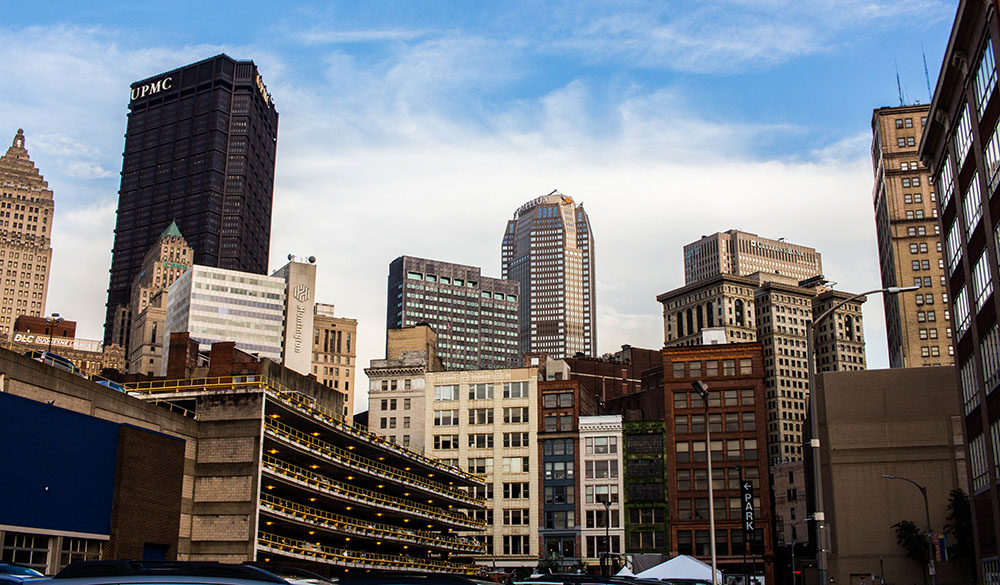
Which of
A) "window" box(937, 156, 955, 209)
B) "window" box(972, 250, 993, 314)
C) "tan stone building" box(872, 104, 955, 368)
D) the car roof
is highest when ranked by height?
"tan stone building" box(872, 104, 955, 368)

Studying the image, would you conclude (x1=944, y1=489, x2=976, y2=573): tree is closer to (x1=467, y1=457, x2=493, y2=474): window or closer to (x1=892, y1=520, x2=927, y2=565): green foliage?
(x1=892, y1=520, x2=927, y2=565): green foliage

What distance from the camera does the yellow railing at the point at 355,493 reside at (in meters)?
65.8

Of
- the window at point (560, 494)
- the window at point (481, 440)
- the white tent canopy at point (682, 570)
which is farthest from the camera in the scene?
the window at point (481, 440)

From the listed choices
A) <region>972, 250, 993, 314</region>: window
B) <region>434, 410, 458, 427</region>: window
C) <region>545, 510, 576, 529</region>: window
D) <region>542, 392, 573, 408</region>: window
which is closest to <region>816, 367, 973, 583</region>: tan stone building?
<region>545, 510, 576, 529</region>: window

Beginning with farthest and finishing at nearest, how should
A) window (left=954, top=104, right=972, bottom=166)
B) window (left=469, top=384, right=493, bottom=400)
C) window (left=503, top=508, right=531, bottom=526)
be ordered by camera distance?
window (left=469, top=384, right=493, bottom=400) → window (left=503, top=508, right=531, bottom=526) → window (left=954, top=104, right=972, bottom=166)

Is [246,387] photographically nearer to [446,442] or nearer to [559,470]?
[559,470]

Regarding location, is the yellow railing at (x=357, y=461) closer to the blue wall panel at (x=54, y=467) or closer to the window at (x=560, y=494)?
the window at (x=560, y=494)

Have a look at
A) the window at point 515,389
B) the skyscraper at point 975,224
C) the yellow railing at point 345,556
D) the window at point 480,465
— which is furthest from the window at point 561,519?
the skyscraper at point 975,224

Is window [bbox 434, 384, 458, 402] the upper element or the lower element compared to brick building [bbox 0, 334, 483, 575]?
upper

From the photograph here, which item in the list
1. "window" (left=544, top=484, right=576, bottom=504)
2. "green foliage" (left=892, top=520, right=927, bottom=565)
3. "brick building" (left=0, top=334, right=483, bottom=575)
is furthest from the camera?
"window" (left=544, top=484, right=576, bottom=504)

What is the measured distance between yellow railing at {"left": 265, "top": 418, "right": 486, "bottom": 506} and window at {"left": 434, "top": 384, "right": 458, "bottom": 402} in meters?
12.3

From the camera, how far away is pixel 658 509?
10038 cm

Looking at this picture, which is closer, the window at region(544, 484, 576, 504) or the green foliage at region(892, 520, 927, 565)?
the green foliage at region(892, 520, 927, 565)

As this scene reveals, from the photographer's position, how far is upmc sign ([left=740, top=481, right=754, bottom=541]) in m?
92.6
